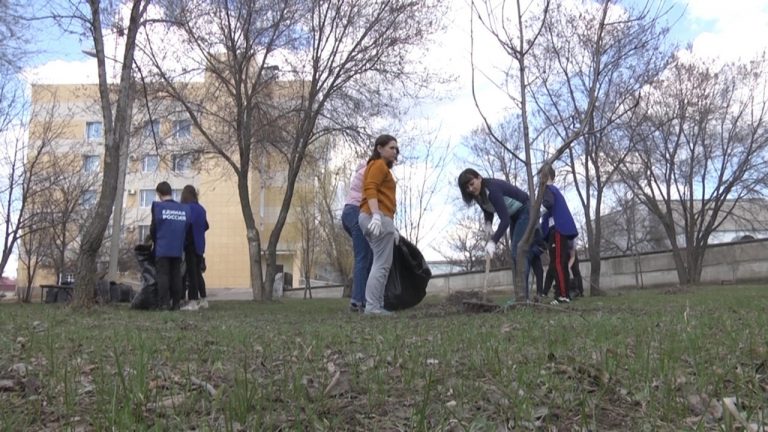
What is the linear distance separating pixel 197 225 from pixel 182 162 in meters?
9.72

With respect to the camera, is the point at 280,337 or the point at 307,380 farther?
the point at 280,337

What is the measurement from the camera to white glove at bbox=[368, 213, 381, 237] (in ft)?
23.7

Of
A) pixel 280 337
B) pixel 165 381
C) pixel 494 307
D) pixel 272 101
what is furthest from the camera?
pixel 272 101

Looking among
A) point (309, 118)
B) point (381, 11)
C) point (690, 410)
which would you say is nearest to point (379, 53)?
point (381, 11)

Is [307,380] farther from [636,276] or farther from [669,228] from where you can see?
[669,228]

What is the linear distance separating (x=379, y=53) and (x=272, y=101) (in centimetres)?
A: 352

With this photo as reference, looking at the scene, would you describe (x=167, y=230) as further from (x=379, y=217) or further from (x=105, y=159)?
(x=379, y=217)

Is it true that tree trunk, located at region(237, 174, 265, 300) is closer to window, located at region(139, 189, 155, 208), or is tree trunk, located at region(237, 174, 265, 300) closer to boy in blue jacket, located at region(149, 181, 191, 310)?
boy in blue jacket, located at region(149, 181, 191, 310)

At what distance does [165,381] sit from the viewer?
262 cm

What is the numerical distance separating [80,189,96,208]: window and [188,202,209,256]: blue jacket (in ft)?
71.5

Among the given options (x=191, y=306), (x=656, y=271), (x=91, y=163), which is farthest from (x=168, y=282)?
(x=91, y=163)

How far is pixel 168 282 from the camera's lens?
979cm

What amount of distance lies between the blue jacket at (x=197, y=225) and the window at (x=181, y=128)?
8727 mm

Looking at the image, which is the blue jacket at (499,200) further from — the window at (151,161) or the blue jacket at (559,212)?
the window at (151,161)
